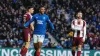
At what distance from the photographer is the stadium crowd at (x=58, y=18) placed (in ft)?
77.4

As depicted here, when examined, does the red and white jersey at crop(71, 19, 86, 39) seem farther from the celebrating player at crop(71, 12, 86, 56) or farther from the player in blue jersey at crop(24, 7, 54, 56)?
the player in blue jersey at crop(24, 7, 54, 56)

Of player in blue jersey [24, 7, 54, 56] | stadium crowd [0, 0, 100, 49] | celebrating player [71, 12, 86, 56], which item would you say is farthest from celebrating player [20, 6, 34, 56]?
stadium crowd [0, 0, 100, 49]

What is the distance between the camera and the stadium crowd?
23.6 metres

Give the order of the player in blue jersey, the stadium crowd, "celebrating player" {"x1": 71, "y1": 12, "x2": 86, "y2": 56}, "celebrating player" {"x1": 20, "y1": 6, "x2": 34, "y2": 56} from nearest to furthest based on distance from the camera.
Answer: the player in blue jersey
"celebrating player" {"x1": 20, "y1": 6, "x2": 34, "y2": 56}
"celebrating player" {"x1": 71, "y1": 12, "x2": 86, "y2": 56}
the stadium crowd

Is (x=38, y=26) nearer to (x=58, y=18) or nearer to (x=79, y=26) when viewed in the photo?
(x=79, y=26)

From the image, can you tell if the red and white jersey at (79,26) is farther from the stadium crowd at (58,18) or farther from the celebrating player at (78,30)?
the stadium crowd at (58,18)

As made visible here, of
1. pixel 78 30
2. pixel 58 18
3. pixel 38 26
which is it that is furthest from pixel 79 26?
pixel 58 18

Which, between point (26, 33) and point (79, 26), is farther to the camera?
point (79, 26)

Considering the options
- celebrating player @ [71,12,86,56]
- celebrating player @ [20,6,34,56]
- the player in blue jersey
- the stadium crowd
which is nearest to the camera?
the player in blue jersey

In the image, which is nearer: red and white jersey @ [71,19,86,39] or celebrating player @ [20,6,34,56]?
celebrating player @ [20,6,34,56]

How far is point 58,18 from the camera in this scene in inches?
1044

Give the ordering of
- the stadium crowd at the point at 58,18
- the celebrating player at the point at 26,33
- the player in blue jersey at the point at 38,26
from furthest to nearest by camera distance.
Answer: the stadium crowd at the point at 58,18
the celebrating player at the point at 26,33
the player in blue jersey at the point at 38,26

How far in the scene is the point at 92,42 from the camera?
77.2ft

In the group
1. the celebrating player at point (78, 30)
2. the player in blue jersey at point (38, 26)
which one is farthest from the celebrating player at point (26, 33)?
the celebrating player at point (78, 30)
